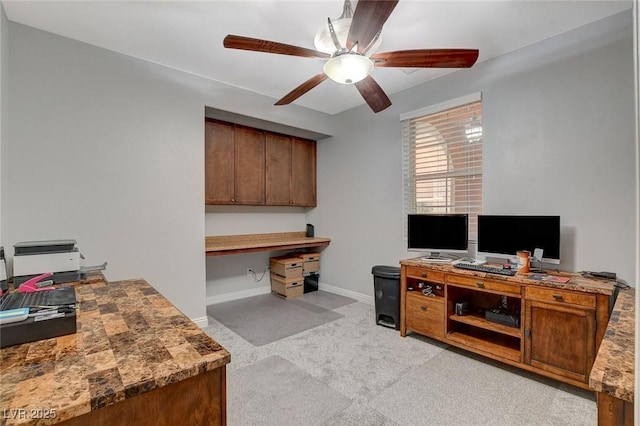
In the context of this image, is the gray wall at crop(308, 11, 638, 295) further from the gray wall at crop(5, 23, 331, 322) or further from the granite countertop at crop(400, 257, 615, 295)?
the gray wall at crop(5, 23, 331, 322)

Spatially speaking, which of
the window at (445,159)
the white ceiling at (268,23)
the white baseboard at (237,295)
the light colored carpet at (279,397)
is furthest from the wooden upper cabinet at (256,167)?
the light colored carpet at (279,397)

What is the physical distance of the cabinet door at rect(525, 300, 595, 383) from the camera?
2027mm

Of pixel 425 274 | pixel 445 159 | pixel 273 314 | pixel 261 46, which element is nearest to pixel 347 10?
pixel 261 46

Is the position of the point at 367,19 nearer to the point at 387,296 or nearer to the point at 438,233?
the point at 438,233

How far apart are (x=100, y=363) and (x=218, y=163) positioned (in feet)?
10.6

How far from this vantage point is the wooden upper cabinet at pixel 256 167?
386 centimetres

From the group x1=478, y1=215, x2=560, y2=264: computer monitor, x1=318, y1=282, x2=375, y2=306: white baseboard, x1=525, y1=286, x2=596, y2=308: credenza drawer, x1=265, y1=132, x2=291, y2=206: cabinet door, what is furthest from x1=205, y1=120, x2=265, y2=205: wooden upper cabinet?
x1=525, y1=286, x2=596, y2=308: credenza drawer

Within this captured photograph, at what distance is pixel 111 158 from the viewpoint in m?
2.78

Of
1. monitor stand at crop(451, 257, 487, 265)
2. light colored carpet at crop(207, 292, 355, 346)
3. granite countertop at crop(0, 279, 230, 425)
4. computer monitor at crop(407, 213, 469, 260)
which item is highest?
computer monitor at crop(407, 213, 469, 260)

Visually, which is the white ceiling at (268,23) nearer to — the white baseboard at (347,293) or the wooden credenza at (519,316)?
the wooden credenza at (519,316)

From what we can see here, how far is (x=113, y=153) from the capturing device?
2795 millimetres

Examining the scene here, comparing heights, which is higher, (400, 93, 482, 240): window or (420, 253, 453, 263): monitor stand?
(400, 93, 482, 240): window

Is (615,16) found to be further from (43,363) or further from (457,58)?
(43,363)

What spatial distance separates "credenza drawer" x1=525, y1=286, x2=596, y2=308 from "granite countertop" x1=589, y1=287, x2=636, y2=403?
59 centimetres
